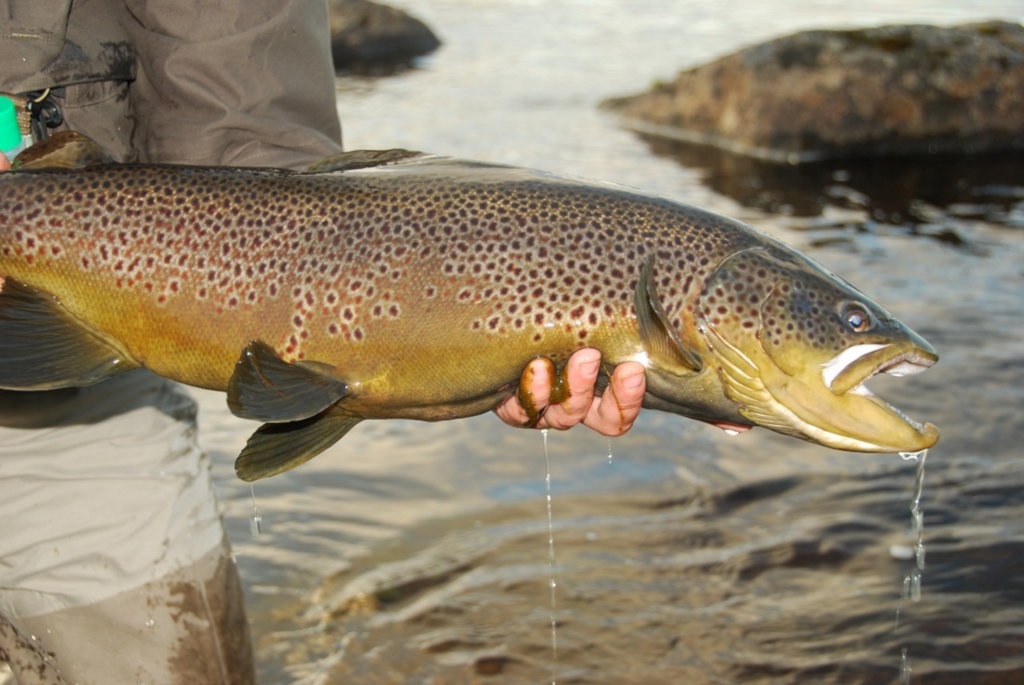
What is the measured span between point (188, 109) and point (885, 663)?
323 centimetres

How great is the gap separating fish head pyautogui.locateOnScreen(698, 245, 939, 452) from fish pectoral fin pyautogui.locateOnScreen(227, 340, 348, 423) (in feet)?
3.24

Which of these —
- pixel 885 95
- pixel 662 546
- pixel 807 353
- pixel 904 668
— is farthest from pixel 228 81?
pixel 885 95

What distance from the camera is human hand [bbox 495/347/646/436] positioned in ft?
10.2

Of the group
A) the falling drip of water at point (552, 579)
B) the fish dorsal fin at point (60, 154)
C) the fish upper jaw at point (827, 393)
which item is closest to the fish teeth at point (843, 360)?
the fish upper jaw at point (827, 393)

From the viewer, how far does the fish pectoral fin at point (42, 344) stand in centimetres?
306

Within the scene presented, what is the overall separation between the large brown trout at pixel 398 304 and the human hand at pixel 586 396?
1.6 inches

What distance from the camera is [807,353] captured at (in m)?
3.14

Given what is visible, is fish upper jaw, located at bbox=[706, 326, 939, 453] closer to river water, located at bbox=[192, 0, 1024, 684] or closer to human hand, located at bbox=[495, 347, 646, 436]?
human hand, located at bbox=[495, 347, 646, 436]

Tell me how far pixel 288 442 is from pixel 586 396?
0.79m

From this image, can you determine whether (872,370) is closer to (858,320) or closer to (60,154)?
(858,320)

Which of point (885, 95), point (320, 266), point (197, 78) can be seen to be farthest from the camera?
point (885, 95)

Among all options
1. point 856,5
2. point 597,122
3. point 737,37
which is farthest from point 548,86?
point 856,5

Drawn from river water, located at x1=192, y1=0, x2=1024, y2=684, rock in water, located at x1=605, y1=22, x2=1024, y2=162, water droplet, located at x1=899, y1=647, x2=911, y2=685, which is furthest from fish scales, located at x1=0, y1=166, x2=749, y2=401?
rock in water, located at x1=605, y1=22, x2=1024, y2=162

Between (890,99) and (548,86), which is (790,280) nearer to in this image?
(890,99)
